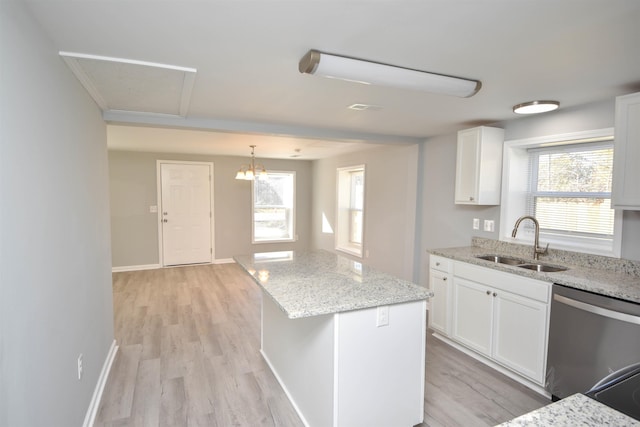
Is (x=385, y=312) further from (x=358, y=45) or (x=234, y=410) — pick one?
(x=358, y=45)

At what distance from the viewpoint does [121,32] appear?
1.53 meters

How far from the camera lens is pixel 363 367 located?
1.85 m

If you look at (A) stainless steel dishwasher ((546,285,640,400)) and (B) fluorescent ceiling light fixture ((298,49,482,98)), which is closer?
(B) fluorescent ceiling light fixture ((298,49,482,98))

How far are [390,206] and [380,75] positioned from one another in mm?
3149

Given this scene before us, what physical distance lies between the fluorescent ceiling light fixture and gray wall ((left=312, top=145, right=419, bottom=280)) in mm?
2206

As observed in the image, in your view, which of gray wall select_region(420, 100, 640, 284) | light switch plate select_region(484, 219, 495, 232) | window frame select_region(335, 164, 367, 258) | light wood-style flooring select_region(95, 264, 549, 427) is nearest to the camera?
light wood-style flooring select_region(95, 264, 549, 427)

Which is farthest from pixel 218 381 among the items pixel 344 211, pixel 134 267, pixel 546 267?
pixel 134 267

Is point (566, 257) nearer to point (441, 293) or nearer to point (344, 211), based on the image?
point (441, 293)

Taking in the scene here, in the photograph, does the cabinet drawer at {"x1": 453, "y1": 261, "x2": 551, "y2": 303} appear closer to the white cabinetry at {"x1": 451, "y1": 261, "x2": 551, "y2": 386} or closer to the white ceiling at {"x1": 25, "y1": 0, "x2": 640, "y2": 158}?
the white cabinetry at {"x1": 451, "y1": 261, "x2": 551, "y2": 386}

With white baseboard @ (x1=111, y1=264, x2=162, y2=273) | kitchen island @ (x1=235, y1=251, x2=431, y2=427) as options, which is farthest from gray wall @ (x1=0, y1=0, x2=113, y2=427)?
white baseboard @ (x1=111, y1=264, x2=162, y2=273)

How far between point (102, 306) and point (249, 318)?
1594 mm

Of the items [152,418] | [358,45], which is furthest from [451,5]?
[152,418]

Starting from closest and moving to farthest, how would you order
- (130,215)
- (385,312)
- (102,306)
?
(385,312)
(102,306)
(130,215)

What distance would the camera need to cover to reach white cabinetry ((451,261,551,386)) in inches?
94.0
